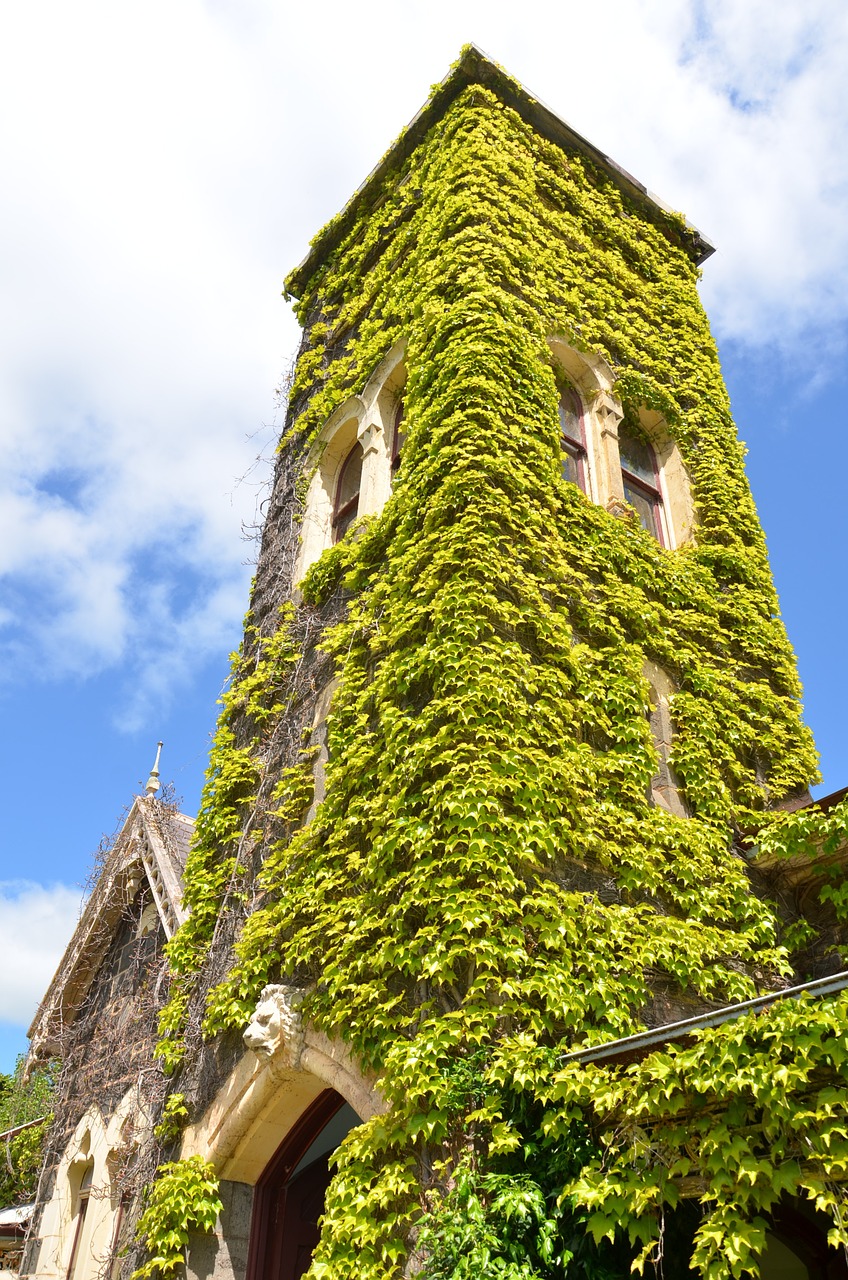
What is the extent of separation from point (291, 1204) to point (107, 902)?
6.97 metres

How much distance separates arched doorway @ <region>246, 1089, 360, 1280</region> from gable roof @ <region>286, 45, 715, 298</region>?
1063cm

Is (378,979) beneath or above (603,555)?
beneath

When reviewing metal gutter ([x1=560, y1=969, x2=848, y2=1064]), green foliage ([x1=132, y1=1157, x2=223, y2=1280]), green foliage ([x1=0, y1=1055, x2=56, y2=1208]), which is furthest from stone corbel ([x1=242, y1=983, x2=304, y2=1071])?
green foliage ([x1=0, y1=1055, x2=56, y2=1208])

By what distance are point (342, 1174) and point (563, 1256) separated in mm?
1357

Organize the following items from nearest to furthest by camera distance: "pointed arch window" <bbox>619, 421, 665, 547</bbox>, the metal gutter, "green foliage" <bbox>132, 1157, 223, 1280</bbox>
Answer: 1. the metal gutter
2. "green foliage" <bbox>132, 1157, 223, 1280</bbox>
3. "pointed arch window" <bbox>619, 421, 665, 547</bbox>

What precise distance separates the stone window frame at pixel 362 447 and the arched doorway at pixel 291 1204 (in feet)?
16.1

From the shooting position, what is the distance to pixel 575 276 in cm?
1041

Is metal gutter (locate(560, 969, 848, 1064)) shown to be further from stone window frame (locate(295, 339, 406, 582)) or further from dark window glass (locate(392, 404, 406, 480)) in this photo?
dark window glass (locate(392, 404, 406, 480))

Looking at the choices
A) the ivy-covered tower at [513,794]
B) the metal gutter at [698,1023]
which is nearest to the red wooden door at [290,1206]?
the ivy-covered tower at [513,794]

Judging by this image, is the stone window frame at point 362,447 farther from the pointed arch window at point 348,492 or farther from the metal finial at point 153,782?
the metal finial at point 153,782

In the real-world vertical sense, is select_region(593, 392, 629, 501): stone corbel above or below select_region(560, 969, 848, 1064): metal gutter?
above

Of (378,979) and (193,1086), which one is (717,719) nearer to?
(378,979)

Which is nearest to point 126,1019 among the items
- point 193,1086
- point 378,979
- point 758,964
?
point 193,1086

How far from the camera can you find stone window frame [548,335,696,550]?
30.9ft
